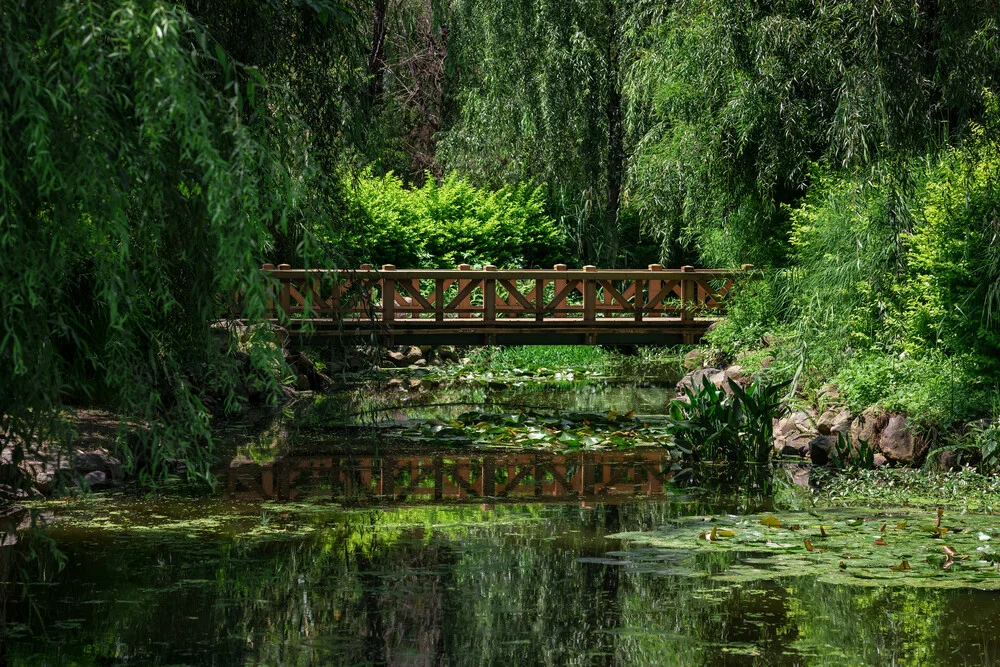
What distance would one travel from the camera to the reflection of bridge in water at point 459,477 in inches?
358

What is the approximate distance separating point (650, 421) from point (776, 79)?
11.7 feet

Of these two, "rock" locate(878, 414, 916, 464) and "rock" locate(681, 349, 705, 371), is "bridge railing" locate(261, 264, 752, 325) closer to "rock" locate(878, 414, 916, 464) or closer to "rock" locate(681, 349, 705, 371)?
"rock" locate(681, 349, 705, 371)

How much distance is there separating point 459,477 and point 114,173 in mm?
6378

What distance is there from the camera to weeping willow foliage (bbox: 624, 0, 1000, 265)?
353 inches

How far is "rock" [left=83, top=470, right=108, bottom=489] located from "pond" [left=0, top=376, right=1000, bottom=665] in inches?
14.5

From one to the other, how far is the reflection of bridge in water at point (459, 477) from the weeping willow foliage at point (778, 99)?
295 centimetres

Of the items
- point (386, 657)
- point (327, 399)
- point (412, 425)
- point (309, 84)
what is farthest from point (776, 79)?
point (386, 657)

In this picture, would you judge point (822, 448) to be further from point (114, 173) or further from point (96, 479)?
point (114, 173)

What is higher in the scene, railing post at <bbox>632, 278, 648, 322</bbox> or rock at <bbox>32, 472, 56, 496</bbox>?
railing post at <bbox>632, 278, 648, 322</bbox>

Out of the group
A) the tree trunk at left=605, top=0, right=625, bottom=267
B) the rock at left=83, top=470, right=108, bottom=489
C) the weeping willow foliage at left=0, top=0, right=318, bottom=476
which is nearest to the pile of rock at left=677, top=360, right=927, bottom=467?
the rock at left=83, top=470, right=108, bottom=489

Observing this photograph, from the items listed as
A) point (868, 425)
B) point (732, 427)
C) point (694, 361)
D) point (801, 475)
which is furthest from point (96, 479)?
point (694, 361)

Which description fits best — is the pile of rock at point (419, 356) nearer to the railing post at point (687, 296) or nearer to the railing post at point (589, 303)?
the railing post at point (589, 303)

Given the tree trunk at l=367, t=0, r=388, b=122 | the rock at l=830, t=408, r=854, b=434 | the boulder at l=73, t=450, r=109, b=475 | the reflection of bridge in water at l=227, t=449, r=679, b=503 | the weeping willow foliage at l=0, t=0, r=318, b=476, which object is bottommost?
the reflection of bridge in water at l=227, t=449, r=679, b=503

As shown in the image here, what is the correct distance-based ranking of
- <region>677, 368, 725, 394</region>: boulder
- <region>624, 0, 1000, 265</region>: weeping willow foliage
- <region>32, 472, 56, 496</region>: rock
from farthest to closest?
<region>677, 368, 725, 394</region>: boulder < <region>624, 0, 1000, 265</region>: weeping willow foliage < <region>32, 472, 56, 496</region>: rock
